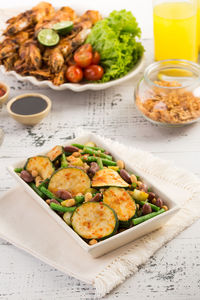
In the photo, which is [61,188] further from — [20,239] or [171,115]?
[171,115]

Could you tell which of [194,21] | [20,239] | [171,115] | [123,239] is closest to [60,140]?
[171,115]

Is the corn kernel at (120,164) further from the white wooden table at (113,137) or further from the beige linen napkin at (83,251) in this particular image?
the white wooden table at (113,137)

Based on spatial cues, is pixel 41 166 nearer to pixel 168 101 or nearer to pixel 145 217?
pixel 145 217

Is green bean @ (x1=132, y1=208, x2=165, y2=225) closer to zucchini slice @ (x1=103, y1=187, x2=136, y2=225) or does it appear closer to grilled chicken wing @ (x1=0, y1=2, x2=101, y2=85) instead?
zucchini slice @ (x1=103, y1=187, x2=136, y2=225)

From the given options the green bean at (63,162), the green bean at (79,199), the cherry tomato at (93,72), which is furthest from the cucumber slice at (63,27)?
the green bean at (79,199)

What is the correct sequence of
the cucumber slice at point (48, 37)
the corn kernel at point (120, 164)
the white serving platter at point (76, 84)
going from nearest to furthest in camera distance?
the corn kernel at point (120, 164), the white serving platter at point (76, 84), the cucumber slice at point (48, 37)
